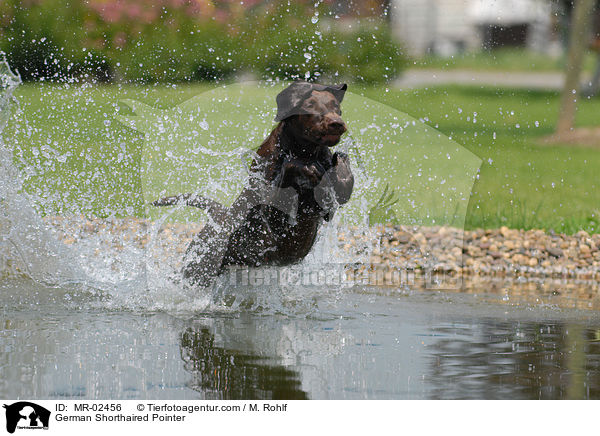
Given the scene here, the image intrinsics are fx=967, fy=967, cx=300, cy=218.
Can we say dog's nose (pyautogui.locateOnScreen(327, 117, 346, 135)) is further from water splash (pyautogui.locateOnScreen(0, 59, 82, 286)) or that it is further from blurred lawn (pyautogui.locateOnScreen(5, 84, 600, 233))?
blurred lawn (pyautogui.locateOnScreen(5, 84, 600, 233))

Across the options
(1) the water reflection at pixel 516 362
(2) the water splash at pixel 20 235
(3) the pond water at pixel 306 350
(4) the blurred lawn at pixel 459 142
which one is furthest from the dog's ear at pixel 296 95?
(4) the blurred lawn at pixel 459 142

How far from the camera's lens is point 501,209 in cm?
1095

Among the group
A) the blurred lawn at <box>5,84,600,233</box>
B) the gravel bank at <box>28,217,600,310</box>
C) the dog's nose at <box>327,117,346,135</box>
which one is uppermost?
the blurred lawn at <box>5,84,600,233</box>

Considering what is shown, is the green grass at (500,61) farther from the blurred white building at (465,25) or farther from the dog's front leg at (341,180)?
the dog's front leg at (341,180)

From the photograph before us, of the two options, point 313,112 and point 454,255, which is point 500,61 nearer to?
point 454,255

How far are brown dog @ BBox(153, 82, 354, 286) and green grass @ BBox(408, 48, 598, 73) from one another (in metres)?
15.9

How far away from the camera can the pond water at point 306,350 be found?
4.34 meters

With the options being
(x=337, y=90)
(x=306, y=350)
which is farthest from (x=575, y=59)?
(x=306, y=350)

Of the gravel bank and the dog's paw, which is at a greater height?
the dog's paw

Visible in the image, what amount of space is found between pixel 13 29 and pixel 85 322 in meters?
12.6

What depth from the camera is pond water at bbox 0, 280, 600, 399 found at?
4.34 m

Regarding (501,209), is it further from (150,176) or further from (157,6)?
(157,6)
